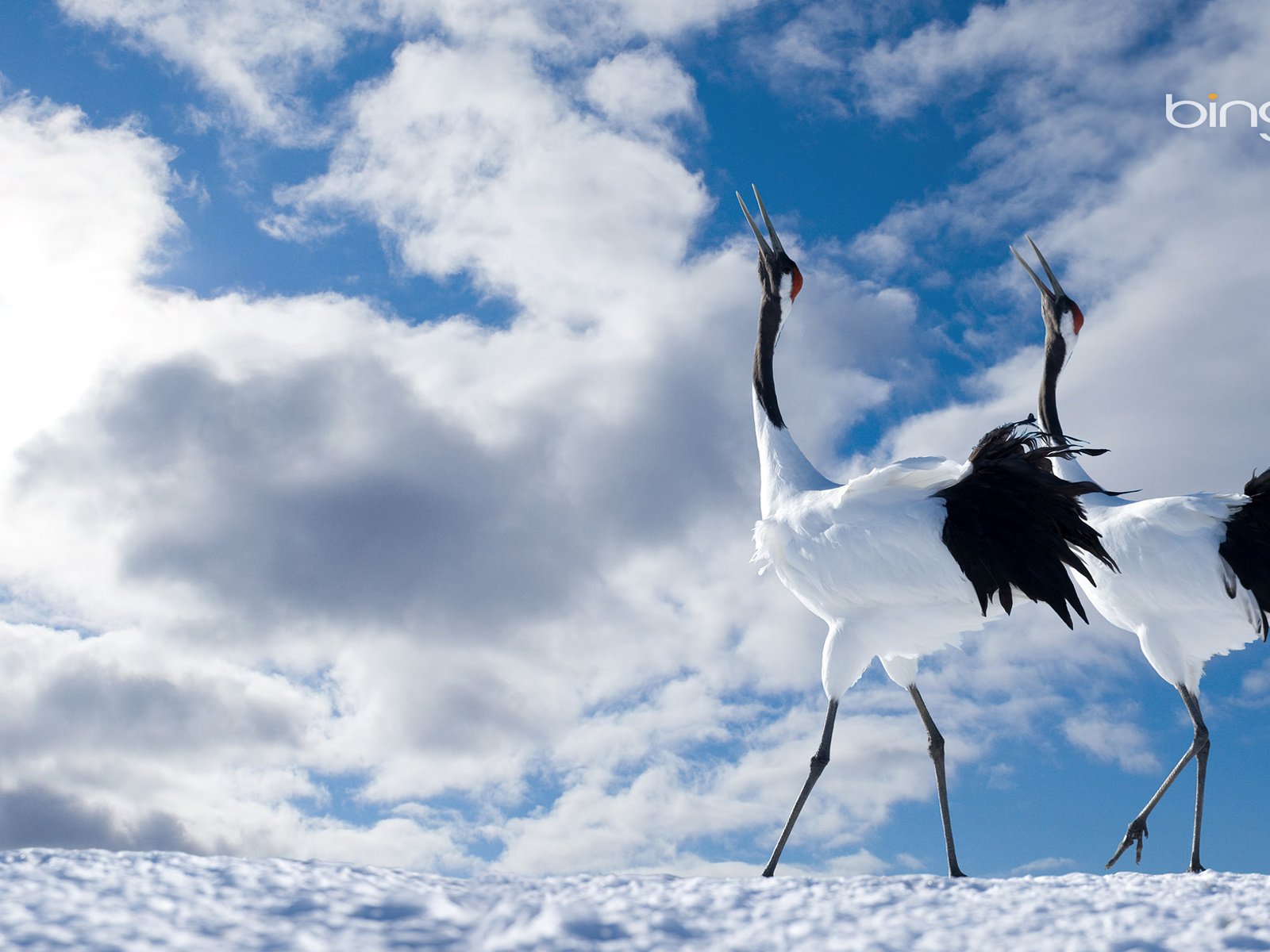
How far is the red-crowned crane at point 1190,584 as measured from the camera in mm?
11188

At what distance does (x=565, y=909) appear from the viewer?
3814 mm

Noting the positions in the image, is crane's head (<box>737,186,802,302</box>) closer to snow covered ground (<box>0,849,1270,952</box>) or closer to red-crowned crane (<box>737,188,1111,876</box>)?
red-crowned crane (<box>737,188,1111,876</box>)

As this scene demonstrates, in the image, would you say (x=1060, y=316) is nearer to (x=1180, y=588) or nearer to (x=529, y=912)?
(x=1180, y=588)

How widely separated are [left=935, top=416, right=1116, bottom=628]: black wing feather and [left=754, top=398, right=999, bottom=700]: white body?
0.11 metres

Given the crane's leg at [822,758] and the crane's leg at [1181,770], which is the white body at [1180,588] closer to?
the crane's leg at [1181,770]

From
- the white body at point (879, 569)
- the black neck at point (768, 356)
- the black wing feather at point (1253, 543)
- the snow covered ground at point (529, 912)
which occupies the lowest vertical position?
the snow covered ground at point (529, 912)

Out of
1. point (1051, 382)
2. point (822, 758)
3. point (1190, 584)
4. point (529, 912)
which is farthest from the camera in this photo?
point (1051, 382)

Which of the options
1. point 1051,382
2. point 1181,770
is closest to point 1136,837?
point 1181,770

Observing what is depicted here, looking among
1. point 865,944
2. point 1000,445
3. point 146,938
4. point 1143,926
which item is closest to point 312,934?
point 146,938

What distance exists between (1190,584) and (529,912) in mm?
9464

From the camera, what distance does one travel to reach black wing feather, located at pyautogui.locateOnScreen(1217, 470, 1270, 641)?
11.2m

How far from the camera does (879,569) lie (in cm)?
940

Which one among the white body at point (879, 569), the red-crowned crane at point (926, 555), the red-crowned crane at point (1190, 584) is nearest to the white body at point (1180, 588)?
the red-crowned crane at point (1190, 584)

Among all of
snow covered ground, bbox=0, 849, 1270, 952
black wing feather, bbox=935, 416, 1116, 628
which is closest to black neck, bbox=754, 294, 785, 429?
black wing feather, bbox=935, 416, 1116, 628
